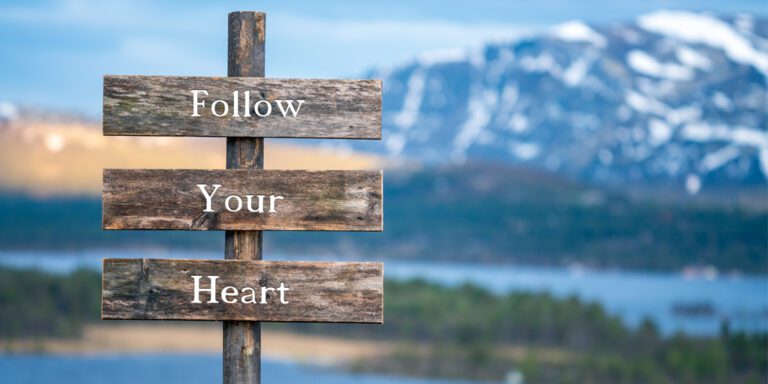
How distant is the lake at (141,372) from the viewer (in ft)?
225

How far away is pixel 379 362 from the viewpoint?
7569 cm

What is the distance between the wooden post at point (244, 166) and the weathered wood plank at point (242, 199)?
5.6 inches

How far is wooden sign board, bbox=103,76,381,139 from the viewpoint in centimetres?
788

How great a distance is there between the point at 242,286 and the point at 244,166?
710 millimetres

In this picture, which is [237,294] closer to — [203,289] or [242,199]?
[203,289]

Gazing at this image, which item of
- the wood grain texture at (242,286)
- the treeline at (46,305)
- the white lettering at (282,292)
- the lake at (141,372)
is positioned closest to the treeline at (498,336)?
the treeline at (46,305)

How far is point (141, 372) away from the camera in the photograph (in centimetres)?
7550

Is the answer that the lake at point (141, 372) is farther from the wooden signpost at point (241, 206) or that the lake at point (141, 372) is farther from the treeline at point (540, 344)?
the wooden signpost at point (241, 206)

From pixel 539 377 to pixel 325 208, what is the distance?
59565 mm

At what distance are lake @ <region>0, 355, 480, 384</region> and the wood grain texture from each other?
55620 mm

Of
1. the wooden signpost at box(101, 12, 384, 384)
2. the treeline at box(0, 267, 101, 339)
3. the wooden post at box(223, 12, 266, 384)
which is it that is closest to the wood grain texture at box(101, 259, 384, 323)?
the wooden signpost at box(101, 12, 384, 384)

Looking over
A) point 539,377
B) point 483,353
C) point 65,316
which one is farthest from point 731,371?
point 65,316

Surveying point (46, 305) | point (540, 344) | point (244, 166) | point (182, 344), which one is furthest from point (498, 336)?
point (244, 166)

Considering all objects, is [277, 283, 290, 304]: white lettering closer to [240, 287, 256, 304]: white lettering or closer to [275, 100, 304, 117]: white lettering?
[240, 287, 256, 304]: white lettering
